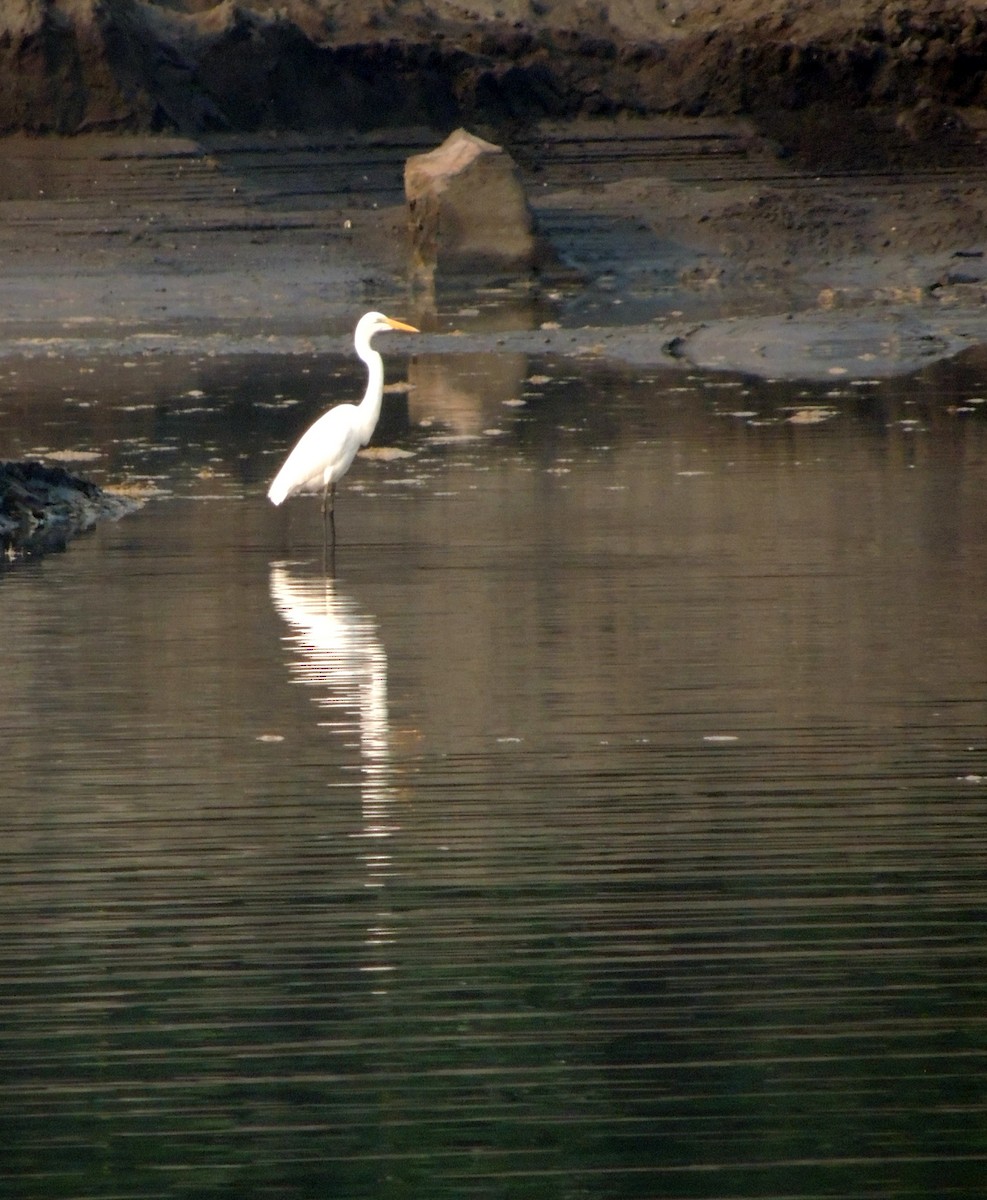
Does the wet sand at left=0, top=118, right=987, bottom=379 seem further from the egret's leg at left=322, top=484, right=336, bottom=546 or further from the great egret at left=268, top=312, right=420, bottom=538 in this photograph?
the egret's leg at left=322, top=484, right=336, bottom=546

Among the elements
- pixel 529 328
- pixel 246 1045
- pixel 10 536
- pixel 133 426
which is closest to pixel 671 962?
pixel 246 1045

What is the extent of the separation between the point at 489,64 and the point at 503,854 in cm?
3452

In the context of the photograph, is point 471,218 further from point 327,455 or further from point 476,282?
point 327,455

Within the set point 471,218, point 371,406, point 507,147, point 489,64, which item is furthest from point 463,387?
point 489,64

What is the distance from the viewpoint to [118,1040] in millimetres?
5254

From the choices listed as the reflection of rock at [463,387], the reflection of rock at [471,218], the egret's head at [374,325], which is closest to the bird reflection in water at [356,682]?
the egret's head at [374,325]

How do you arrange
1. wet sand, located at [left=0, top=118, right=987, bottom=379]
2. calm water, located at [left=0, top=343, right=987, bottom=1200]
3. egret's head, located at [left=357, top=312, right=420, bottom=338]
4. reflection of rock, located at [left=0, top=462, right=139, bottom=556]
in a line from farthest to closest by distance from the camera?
wet sand, located at [left=0, top=118, right=987, bottom=379], egret's head, located at [left=357, top=312, right=420, bottom=338], reflection of rock, located at [left=0, top=462, right=139, bottom=556], calm water, located at [left=0, top=343, right=987, bottom=1200]

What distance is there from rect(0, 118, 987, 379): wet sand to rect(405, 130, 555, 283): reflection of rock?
52 centimetres

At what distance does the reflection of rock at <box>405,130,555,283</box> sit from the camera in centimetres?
3316

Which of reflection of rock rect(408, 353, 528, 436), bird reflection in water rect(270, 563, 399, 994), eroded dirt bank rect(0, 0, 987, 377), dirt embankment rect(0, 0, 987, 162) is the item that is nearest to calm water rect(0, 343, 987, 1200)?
bird reflection in water rect(270, 563, 399, 994)

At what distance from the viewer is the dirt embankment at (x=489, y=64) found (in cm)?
3681

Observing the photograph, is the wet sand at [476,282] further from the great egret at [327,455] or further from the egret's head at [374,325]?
the great egret at [327,455]

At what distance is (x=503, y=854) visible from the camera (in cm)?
661

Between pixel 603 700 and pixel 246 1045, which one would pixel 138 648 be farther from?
pixel 246 1045
